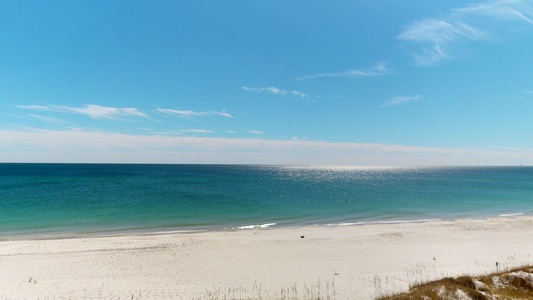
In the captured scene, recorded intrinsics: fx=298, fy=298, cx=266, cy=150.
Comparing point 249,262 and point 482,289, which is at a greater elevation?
point 482,289

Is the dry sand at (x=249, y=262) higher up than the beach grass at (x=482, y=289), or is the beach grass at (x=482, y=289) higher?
the beach grass at (x=482, y=289)

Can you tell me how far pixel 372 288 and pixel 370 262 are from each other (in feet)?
14.9

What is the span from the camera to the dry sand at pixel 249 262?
14195mm

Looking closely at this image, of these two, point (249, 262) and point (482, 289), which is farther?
point (249, 262)

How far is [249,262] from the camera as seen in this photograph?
18.6 meters

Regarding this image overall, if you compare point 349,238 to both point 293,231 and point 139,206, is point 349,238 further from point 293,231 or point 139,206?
point 139,206

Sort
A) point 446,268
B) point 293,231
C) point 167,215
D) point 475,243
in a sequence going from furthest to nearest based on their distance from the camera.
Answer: point 167,215
point 293,231
point 475,243
point 446,268

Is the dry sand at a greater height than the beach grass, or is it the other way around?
the beach grass

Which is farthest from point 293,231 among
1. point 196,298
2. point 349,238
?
point 196,298

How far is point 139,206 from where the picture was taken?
44812mm

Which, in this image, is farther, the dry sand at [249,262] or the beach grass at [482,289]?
the dry sand at [249,262]

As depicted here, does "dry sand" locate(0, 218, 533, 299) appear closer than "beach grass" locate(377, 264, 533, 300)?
No

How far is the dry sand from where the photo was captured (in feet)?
46.6

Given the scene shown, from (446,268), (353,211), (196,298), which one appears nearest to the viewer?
(196,298)
